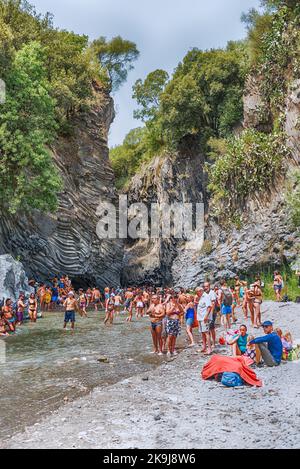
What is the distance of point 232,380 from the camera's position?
341 inches

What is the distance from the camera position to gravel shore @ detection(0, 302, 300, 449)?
19.6 ft

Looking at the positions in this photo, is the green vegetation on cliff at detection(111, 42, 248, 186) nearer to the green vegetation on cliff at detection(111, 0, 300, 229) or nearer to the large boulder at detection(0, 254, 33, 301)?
the green vegetation on cliff at detection(111, 0, 300, 229)

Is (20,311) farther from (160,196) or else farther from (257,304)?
(160,196)

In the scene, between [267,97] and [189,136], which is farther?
[189,136]

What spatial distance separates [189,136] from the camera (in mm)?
37188

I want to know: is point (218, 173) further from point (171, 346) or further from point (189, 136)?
point (171, 346)

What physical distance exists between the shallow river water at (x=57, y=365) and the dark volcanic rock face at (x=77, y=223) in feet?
38.1

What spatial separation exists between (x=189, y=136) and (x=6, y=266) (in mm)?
21087

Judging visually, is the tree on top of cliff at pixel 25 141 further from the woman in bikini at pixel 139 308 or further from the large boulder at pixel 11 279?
the woman in bikini at pixel 139 308

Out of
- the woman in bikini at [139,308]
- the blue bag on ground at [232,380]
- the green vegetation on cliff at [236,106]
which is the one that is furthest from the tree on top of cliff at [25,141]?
the blue bag on ground at [232,380]

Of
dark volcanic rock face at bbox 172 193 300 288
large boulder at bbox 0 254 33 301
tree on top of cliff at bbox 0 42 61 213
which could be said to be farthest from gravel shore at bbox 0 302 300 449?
tree on top of cliff at bbox 0 42 61 213

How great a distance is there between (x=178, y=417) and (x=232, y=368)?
7.89 feet

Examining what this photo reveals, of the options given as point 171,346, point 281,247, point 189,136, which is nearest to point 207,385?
point 171,346
